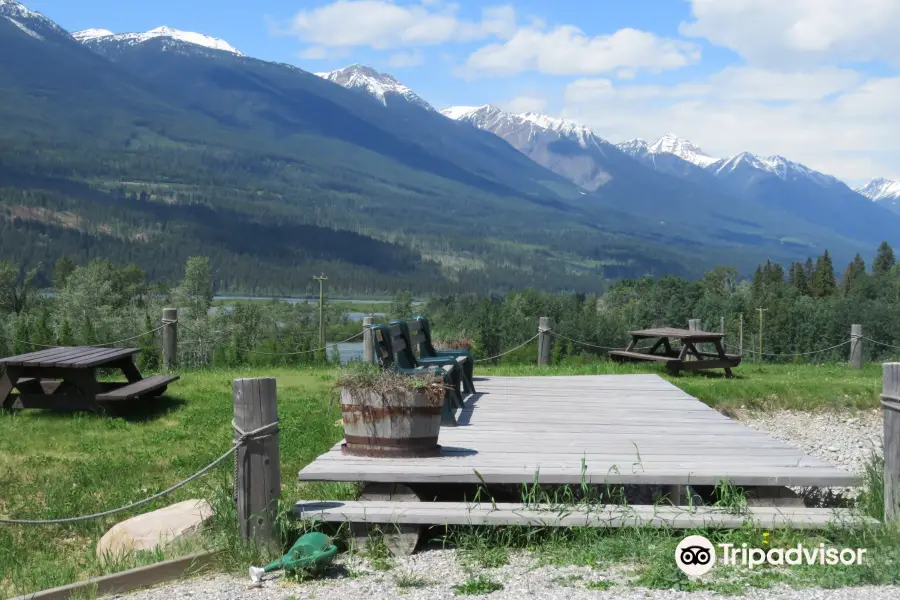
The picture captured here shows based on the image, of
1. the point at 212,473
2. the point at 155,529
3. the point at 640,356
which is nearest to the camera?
the point at 155,529

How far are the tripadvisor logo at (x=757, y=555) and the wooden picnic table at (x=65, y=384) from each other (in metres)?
7.70

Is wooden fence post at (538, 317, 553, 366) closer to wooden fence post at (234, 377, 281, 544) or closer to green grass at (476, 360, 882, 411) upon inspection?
green grass at (476, 360, 882, 411)

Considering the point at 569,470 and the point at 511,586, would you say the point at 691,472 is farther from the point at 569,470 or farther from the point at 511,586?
the point at 511,586

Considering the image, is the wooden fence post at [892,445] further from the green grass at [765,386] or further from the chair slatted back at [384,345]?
the green grass at [765,386]

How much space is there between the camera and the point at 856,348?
1900 centimetres

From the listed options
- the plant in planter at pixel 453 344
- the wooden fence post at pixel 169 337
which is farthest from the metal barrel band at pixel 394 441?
the wooden fence post at pixel 169 337

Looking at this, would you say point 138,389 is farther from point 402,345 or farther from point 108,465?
point 402,345

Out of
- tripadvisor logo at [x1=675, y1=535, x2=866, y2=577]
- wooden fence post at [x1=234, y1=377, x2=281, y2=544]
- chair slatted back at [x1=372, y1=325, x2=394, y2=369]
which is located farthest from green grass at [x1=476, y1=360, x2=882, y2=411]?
wooden fence post at [x1=234, y1=377, x2=281, y2=544]

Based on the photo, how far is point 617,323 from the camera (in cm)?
7856

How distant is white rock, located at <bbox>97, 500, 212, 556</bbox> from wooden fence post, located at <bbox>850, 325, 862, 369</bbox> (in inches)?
605

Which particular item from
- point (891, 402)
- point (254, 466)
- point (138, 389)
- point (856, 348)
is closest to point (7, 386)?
point (138, 389)

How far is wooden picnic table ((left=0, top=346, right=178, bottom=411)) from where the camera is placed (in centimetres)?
1124

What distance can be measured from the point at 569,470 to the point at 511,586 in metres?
1.40

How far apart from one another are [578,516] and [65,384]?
8371mm
